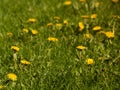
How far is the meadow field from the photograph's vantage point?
3.10 m

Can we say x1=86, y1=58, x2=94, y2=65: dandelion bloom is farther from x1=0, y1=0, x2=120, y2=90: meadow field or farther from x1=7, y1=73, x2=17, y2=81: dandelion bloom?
x1=7, y1=73, x2=17, y2=81: dandelion bloom

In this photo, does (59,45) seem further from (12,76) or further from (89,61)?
(12,76)

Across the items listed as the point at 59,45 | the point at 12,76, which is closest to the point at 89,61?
the point at 59,45

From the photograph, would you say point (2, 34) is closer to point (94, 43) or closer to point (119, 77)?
point (94, 43)

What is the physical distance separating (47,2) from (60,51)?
147 centimetres

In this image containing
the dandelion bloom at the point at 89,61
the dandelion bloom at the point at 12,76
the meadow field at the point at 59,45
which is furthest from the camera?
the dandelion bloom at the point at 89,61

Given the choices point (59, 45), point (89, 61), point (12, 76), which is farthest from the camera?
point (59, 45)

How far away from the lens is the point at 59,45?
369cm

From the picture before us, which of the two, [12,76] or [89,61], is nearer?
[12,76]

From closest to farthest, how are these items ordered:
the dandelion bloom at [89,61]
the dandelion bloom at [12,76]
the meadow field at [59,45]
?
the dandelion bloom at [12,76], the meadow field at [59,45], the dandelion bloom at [89,61]

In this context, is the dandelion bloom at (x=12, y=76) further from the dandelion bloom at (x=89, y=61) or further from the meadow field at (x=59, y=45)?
the dandelion bloom at (x=89, y=61)

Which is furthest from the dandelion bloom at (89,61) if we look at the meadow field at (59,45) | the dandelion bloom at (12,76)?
the dandelion bloom at (12,76)

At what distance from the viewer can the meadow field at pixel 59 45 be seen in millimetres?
3100

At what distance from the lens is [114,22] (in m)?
4.21
